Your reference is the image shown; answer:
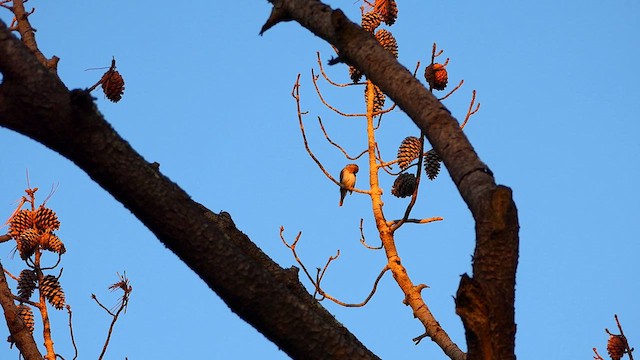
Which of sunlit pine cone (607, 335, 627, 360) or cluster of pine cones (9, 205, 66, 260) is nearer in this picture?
sunlit pine cone (607, 335, 627, 360)

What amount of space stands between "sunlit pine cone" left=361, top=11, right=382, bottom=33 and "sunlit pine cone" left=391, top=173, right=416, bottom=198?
0.87m

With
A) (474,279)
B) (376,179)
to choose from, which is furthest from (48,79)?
(376,179)

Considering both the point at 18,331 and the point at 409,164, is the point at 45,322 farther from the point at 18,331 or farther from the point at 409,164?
the point at 409,164

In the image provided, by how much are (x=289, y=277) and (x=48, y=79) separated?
98 centimetres

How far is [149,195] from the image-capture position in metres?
1.57

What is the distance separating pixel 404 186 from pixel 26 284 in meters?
2.12

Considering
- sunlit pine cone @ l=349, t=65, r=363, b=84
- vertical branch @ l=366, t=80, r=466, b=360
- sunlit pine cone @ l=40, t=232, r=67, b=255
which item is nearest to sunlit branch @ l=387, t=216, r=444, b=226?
vertical branch @ l=366, t=80, r=466, b=360

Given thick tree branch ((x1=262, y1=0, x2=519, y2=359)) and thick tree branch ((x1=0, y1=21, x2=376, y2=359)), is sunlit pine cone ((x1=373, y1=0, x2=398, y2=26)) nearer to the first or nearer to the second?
thick tree branch ((x1=262, y1=0, x2=519, y2=359))

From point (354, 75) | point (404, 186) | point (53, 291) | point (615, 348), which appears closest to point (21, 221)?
point (53, 291)

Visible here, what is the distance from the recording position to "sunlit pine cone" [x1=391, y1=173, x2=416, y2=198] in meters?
4.29

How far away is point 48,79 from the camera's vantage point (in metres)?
1.55

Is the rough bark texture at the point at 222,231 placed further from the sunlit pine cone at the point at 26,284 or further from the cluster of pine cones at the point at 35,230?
the sunlit pine cone at the point at 26,284

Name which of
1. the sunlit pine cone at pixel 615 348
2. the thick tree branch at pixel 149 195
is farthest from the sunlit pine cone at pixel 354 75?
the thick tree branch at pixel 149 195

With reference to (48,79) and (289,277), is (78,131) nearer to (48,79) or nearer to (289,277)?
(48,79)
